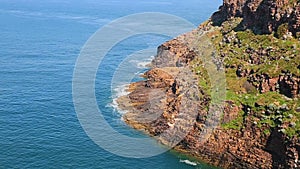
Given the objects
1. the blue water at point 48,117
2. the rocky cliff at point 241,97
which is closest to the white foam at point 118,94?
the blue water at point 48,117

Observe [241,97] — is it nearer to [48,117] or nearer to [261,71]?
[261,71]

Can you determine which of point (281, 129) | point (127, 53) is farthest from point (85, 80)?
point (281, 129)

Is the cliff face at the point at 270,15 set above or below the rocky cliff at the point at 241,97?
above

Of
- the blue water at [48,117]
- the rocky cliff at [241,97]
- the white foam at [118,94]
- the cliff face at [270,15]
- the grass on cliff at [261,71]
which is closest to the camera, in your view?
the rocky cliff at [241,97]

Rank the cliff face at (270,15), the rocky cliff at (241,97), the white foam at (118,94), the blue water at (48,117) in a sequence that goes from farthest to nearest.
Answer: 1. the white foam at (118,94)
2. the cliff face at (270,15)
3. the blue water at (48,117)
4. the rocky cliff at (241,97)

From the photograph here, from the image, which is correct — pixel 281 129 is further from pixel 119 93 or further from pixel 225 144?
pixel 119 93

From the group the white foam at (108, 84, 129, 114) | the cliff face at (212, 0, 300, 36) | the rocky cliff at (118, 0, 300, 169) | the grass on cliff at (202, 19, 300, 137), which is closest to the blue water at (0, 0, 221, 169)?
the white foam at (108, 84, 129, 114)

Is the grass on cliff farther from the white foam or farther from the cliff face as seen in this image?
the white foam

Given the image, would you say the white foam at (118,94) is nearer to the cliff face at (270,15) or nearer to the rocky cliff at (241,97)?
the rocky cliff at (241,97)
